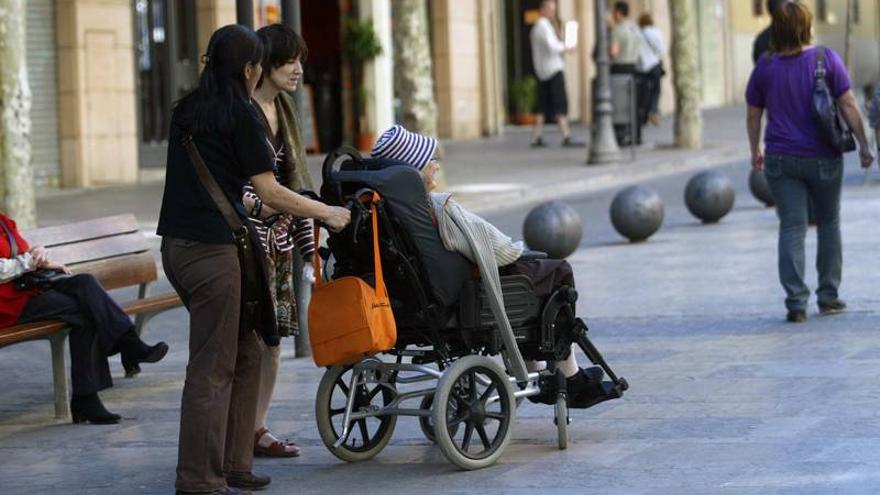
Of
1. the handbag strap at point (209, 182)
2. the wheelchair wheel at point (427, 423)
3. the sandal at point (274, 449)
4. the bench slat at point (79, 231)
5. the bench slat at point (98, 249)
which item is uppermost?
the handbag strap at point (209, 182)

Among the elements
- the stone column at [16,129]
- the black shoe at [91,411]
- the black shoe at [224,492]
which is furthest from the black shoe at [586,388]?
the stone column at [16,129]

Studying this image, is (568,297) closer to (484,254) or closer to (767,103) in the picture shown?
(484,254)

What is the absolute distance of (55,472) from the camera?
7816 millimetres

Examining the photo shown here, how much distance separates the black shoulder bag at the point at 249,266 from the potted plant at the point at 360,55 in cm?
2099

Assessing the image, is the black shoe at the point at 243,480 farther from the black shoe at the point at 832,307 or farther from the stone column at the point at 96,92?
the stone column at the point at 96,92

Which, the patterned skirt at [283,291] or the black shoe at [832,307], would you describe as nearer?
the patterned skirt at [283,291]

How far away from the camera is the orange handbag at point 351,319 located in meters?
7.20

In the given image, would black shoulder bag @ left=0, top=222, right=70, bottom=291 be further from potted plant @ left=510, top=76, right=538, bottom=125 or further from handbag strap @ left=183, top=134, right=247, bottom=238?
potted plant @ left=510, top=76, right=538, bottom=125

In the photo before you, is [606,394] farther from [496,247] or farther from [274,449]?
[274,449]

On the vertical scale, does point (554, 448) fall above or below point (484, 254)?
below

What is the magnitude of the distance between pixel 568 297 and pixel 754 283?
5.32 m

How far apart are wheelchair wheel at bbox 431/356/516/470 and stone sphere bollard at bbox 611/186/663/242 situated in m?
8.50

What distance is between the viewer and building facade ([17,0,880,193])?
23641 millimetres

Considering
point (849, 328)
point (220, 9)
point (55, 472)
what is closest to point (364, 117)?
point (220, 9)
